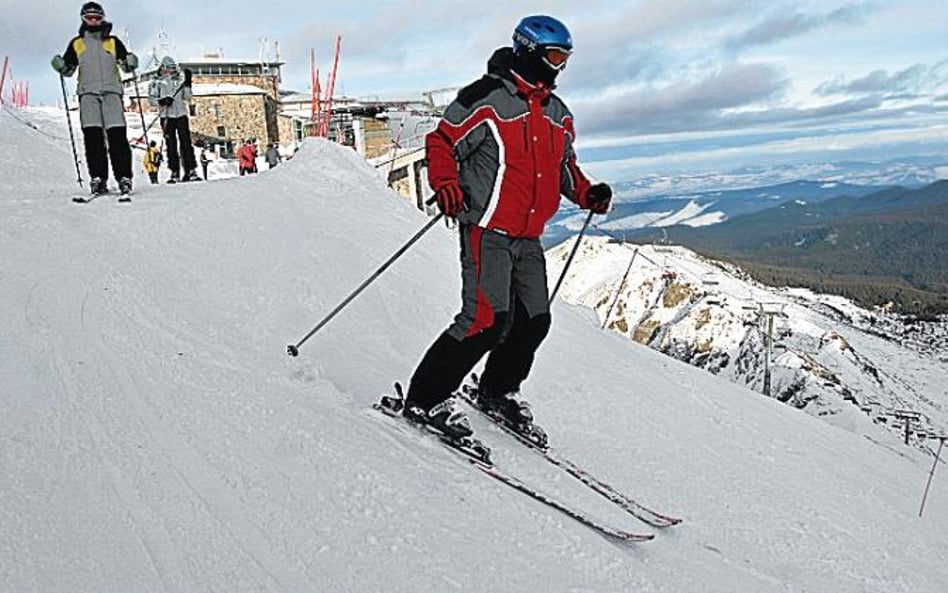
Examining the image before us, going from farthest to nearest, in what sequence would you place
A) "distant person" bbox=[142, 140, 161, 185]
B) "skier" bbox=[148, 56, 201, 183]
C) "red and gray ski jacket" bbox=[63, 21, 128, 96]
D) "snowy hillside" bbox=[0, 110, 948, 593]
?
"distant person" bbox=[142, 140, 161, 185], "skier" bbox=[148, 56, 201, 183], "red and gray ski jacket" bbox=[63, 21, 128, 96], "snowy hillside" bbox=[0, 110, 948, 593]

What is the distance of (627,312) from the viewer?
65062mm

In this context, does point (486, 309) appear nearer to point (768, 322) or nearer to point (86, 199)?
point (86, 199)

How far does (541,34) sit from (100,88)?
19.3 feet

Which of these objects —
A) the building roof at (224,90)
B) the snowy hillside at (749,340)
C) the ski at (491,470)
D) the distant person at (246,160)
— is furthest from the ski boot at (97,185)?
the building roof at (224,90)

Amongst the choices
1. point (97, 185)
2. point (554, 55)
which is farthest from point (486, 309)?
point (97, 185)

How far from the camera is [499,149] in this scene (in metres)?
3.69

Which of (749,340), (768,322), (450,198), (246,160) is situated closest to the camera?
(450,198)

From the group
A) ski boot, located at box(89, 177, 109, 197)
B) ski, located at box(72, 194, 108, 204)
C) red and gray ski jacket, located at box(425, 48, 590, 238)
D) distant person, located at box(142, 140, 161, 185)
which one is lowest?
distant person, located at box(142, 140, 161, 185)

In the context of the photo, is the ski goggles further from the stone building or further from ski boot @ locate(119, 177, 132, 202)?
the stone building

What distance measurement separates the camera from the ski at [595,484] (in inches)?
144

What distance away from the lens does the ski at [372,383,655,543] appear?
331cm

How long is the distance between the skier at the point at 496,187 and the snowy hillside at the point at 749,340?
3847 cm

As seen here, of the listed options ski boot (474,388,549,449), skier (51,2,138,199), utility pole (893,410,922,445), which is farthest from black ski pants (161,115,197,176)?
utility pole (893,410,922,445)

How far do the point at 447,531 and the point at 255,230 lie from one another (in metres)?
4.85
